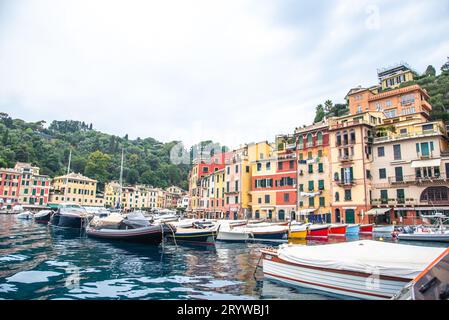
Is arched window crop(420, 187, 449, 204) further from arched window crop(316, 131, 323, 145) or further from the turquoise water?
the turquoise water

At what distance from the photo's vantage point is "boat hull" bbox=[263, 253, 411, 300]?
710cm

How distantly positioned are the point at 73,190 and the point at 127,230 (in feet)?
226

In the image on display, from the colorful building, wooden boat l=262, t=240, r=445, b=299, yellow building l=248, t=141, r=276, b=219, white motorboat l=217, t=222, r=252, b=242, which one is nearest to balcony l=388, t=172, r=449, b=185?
the colorful building

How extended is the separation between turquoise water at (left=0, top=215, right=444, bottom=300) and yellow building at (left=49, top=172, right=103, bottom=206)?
6823 centimetres

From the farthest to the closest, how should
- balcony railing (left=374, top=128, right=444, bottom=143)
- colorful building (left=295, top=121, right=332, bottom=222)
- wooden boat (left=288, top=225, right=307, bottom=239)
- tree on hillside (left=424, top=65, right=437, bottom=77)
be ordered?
tree on hillside (left=424, top=65, right=437, bottom=77), colorful building (left=295, top=121, right=332, bottom=222), balcony railing (left=374, top=128, right=444, bottom=143), wooden boat (left=288, top=225, right=307, bottom=239)

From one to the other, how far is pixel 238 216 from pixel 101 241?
2820cm

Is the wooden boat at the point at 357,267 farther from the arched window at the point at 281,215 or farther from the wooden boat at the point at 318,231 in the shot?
the arched window at the point at 281,215

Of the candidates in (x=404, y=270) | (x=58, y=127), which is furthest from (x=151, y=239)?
(x=58, y=127)

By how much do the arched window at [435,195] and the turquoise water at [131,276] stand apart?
25275 mm

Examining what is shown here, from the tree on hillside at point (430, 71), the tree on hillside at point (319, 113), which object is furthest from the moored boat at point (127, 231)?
the tree on hillside at point (430, 71)

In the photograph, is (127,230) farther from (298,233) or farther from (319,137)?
(319,137)

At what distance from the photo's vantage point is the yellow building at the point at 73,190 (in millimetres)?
77188
